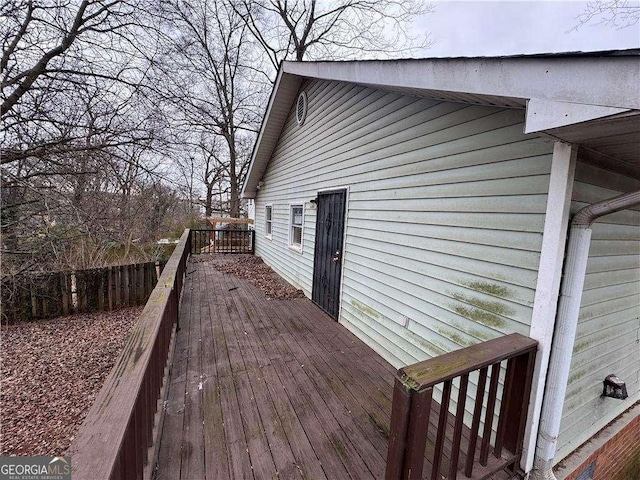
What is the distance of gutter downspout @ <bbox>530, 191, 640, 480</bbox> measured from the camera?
1.80 meters

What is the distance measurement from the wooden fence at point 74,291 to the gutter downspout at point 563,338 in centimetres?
776

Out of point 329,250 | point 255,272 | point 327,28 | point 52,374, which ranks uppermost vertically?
point 327,28

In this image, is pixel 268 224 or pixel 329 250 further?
pixel 268 224

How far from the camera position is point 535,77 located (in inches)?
56.1

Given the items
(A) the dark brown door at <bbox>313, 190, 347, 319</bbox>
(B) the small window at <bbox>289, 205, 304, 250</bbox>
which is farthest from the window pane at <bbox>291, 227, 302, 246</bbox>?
(A) the dark brown door at <bbox>313, 190, 347, 319</bbox>

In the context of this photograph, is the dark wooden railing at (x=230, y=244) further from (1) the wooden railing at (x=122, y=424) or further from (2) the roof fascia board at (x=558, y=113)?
(2) the roof fascia board at (x=558, y=113)

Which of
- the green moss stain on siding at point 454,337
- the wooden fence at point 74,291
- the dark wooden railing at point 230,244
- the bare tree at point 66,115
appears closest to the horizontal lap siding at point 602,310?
the green moss stain on siding at point 454,337

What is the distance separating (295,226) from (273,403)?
456cm

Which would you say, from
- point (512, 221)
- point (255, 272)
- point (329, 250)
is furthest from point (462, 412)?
point (255, 272)

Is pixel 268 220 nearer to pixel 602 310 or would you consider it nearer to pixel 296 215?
pixel 296 215

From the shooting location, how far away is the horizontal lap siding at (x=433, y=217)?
2.05 m

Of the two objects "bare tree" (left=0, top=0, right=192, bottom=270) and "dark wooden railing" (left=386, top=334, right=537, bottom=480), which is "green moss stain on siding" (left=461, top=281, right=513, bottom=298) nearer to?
"dark wooden railing" (left=386, top=334, right=537, bottom=480)

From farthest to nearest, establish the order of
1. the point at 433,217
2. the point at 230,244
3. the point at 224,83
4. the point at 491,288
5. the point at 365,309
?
the point at 224,83, the point at 230,244, the point at 365,309, the point at 433,217, the point at 491,288

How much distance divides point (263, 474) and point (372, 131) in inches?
142
